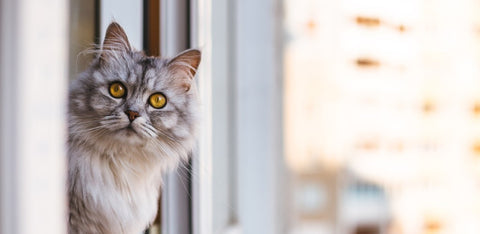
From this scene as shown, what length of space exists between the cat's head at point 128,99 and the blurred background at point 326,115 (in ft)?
0.10

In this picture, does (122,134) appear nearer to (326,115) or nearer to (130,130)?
(130,130)

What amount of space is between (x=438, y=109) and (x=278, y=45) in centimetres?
55

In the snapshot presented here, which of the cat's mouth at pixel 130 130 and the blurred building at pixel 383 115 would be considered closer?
the cat's mouth at pixel 130 130

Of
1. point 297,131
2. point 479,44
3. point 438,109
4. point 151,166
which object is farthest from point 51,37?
point 479,44

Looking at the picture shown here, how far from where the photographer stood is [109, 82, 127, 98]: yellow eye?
35 cm

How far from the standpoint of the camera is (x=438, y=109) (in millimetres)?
1290

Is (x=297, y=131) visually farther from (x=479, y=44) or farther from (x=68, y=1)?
(x=68, y=1)

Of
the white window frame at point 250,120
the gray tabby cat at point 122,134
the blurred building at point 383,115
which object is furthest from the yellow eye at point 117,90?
the blurred building at point 383,115

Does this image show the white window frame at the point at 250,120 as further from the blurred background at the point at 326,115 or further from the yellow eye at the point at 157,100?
the yellow eye at the point at 157,100

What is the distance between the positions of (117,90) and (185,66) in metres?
0.08

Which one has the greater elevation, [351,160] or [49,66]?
[49,66]

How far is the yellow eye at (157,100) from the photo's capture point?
362mm

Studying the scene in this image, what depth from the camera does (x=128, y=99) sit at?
35cm

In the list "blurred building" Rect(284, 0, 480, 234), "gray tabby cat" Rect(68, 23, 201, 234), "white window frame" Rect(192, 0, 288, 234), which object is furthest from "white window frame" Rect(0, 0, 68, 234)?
"blurred building" Rect(284, 0, 480, 234)
